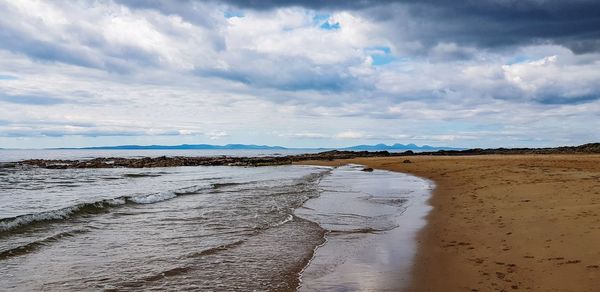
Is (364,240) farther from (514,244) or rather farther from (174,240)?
(174,240)

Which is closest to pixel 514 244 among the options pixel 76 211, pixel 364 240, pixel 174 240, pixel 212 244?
pixel 364 240

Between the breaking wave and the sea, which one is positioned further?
the breaking wave

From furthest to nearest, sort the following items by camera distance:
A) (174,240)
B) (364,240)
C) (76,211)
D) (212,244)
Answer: (76,211) < (174,240) < (364,240) < (212,244)

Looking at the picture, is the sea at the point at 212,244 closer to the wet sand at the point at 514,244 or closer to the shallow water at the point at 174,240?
the shallow water at the point at 174,240

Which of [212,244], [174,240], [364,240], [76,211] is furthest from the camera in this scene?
[76,211]

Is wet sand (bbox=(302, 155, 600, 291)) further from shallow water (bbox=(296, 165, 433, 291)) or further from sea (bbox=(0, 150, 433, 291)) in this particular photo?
sea (bbox=(0, 150, 433, 291))

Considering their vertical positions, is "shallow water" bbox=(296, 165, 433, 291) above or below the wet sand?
below

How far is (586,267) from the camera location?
22.4ft

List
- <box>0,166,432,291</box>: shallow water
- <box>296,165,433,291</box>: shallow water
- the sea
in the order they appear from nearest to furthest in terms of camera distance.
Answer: <box>296,165,433,291</box>: shallow water, the sea, <box>0,166,432,291</box>: shallow water

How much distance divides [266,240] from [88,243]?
4.47 metres

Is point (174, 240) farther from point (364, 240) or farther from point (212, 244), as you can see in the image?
point (364, 240)

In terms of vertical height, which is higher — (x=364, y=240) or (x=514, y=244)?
(x=514, y=244)

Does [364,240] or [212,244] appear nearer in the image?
[212,244]

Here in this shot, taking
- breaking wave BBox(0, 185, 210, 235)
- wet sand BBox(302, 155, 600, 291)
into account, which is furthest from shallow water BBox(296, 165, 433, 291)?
breaking wave BBox(0, 185, 210, 235)
